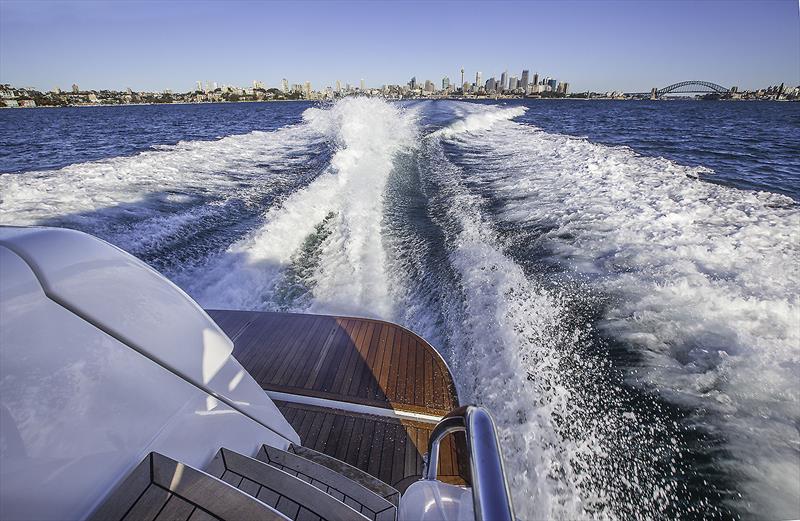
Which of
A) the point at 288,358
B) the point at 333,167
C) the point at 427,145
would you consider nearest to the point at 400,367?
the point at 288,358

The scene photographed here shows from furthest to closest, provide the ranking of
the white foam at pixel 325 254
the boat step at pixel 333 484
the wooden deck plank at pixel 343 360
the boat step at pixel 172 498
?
the white foam at pixel 325 254
the wooden deck plank at pixel 343 360
the boat step at pixel 333 484
the boat step at pixel 172 498

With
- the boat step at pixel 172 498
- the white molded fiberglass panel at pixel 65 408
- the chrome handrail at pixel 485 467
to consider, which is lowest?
Answer: the boat step at pixel 172 498

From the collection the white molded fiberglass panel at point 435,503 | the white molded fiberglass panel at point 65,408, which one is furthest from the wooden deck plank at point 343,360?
the white molded fiberglass panel at point 65,408

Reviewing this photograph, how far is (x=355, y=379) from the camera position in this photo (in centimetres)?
324

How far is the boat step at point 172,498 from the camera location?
969 millimetres

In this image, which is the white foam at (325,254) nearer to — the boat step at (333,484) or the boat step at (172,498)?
the boat step at (333,484)

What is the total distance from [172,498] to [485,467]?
3.13 ft

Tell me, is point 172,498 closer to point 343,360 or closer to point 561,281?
point 343,360

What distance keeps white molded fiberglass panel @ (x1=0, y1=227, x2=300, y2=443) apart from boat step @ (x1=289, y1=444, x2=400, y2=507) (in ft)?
2.28

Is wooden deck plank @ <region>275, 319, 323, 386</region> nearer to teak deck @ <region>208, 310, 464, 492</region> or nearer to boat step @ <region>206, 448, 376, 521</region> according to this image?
teak deck @ <region>208, 310, 464, 492</region>

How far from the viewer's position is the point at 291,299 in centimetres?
518

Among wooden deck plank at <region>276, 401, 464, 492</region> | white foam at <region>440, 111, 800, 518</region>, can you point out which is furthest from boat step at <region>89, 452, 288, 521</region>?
white foam at <region>440, 111, 800, 518</region>

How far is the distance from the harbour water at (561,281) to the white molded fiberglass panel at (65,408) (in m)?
2.56

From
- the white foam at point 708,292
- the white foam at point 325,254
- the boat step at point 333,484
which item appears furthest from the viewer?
the white foam at point 325,254
